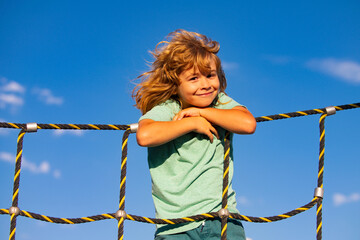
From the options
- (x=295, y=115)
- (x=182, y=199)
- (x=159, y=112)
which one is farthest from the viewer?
(x=295, y=115)

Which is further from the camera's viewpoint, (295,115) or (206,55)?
(295,115)

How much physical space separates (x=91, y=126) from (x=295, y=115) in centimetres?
102

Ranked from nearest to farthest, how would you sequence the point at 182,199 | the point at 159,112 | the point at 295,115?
the point at 182,199, the point at 159,112, the point at 295,115

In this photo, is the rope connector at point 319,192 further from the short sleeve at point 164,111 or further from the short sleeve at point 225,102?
the short sleeve at point 164,111

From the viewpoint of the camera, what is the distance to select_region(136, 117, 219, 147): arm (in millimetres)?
1745

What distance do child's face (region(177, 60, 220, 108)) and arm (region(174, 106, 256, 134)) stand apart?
0.22 feet

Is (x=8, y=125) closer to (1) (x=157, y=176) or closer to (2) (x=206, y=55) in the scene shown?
(1) (x=157, y=176)

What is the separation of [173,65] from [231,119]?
39cm

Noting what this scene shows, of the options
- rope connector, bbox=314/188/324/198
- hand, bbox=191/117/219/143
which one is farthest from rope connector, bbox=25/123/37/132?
rope connector, bbox=314/188/324/198

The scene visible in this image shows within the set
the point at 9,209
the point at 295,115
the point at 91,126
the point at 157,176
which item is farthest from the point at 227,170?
the point at 9,209

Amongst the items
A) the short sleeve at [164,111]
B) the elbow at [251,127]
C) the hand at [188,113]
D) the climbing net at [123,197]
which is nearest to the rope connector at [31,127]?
the climbing net at [123,197]

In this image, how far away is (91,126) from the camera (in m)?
2.12

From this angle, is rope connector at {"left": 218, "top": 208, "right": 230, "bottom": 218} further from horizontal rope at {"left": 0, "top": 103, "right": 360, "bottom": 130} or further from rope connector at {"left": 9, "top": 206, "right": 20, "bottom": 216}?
rope connector at {"left": 9, "top": 206, "right": 20, "bottom": 216}

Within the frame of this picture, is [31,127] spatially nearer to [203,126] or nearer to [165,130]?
[165,130]
